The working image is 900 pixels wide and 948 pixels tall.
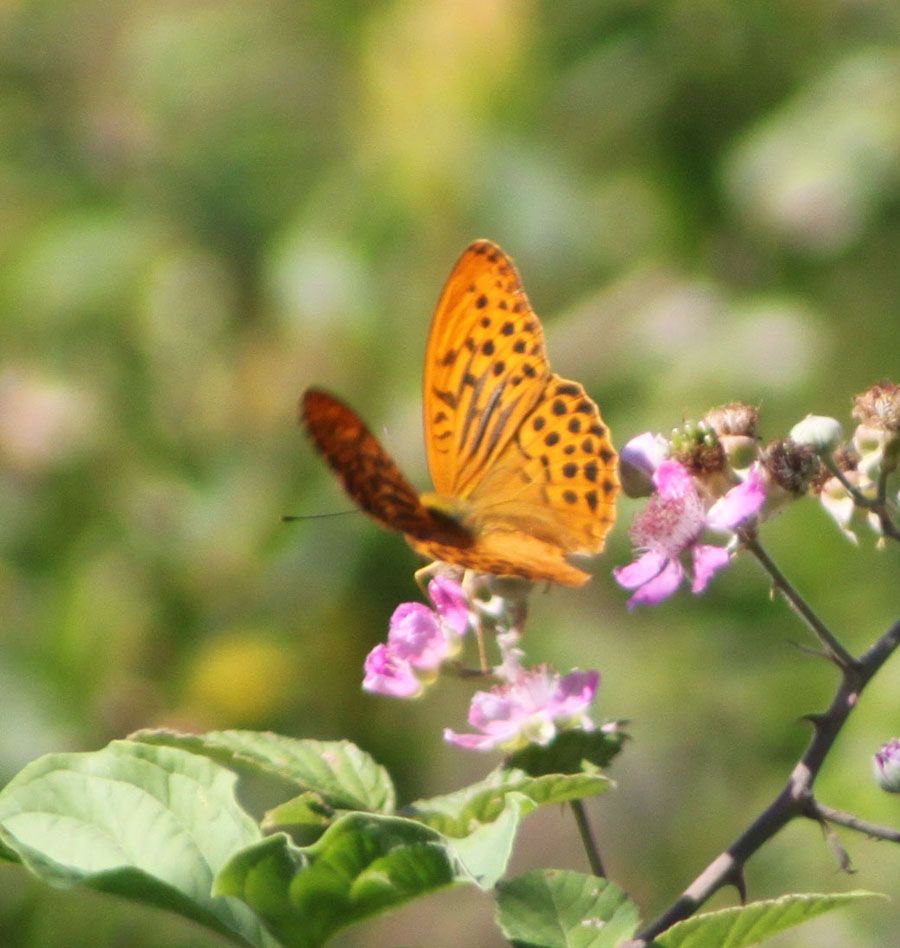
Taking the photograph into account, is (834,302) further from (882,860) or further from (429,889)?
(429,889)

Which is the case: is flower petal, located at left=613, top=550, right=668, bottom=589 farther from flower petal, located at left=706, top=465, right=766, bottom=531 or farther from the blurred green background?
the blurred green background

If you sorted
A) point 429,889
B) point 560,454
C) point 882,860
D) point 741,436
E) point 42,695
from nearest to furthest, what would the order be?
point 429,889, point 741,436, point 560,454, point 882,860, point 42,695

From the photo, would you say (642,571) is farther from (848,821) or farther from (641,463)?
(848,821)

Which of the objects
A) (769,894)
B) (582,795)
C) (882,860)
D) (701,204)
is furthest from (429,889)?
(701,204)

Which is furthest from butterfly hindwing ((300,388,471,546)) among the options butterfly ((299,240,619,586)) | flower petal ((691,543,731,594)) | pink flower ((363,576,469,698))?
flower petal ((691,543,731,594))

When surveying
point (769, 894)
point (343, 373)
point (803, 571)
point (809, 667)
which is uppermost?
point (343, 373)

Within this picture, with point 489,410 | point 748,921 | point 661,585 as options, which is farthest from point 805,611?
point 489,410

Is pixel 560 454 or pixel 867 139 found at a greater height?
pixel 867 139
